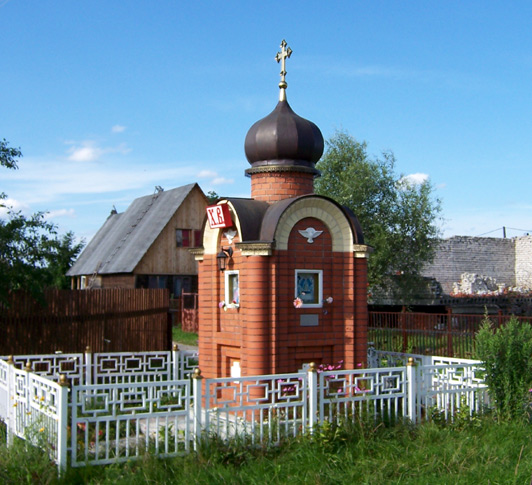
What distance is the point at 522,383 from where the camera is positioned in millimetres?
9234

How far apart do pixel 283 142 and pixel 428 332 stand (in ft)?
25.5

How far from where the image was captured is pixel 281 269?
9.91 meters

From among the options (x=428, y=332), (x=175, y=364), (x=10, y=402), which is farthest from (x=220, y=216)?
(x=428, y=332)

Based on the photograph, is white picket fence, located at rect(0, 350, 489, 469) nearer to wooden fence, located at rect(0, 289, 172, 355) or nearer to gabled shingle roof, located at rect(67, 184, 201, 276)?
wooden fence, located at rect(0, 289, 172, 355)

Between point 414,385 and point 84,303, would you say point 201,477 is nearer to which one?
point 414,385

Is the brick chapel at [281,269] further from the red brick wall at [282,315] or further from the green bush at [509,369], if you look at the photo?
the green bush at [509,369]

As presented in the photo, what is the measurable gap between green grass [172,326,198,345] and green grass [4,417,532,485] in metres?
15.7

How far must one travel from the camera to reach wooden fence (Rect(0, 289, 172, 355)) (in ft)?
43.1

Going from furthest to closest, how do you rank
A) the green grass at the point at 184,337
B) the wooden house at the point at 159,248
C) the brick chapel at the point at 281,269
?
the wooden house at the point at 159,248 → the green grass at the point at 184,337 → the brick chapel at the point at 281,269

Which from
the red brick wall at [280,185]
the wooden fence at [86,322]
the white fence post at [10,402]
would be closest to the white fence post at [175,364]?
the wooden fence at [86,322]

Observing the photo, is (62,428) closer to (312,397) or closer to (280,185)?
(312,397)

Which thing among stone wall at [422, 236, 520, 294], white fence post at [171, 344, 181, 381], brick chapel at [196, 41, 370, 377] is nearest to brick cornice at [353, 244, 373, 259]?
brick chapel at [196, 41, 370, 377]

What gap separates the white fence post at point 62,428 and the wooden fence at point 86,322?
20.8 ft

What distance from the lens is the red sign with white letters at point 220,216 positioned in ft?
33.6
